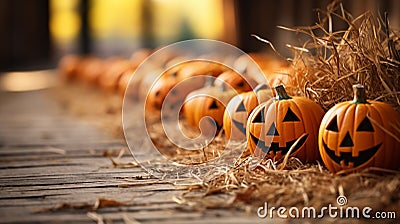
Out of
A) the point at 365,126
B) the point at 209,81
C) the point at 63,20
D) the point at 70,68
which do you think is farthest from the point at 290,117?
the point at 63,20

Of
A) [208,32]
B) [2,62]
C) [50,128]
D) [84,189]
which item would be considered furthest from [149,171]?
[208,32]

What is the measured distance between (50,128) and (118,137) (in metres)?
0.83

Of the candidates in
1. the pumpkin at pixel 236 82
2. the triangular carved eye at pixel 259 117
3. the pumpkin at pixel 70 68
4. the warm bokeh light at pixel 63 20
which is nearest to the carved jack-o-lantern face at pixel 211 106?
the pumpkin at pixel 236 82

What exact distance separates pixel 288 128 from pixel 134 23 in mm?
17503

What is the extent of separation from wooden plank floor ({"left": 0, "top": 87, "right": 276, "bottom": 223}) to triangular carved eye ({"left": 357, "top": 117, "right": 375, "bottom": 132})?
0.61 meters

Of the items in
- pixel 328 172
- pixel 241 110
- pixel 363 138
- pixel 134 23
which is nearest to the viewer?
pixel 363 138

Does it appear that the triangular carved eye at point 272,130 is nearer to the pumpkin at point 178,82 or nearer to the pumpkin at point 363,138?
the pumpkin at point 363,138

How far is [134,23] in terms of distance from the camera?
19.6 meters

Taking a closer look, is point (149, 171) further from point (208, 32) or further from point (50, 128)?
point (208, 32)

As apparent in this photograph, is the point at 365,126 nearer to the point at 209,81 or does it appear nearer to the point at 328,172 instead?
the point at 328,172

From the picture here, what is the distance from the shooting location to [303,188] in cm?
208

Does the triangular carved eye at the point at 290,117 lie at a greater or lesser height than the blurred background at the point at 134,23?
greater

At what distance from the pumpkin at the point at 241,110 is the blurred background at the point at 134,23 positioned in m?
3.51

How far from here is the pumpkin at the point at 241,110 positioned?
3.08m
